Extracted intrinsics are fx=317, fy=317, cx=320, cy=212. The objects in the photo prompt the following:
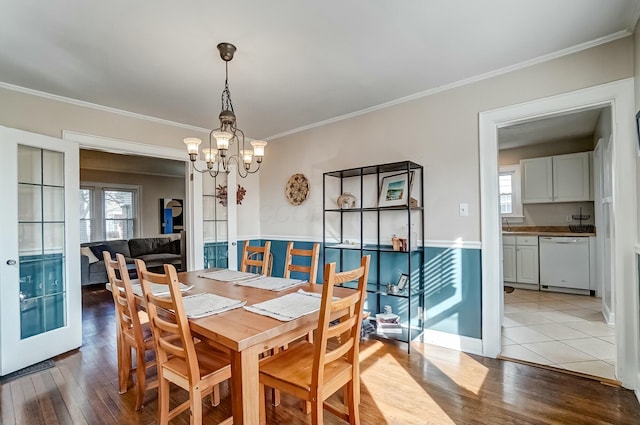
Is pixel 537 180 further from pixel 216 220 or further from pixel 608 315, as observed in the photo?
pixel 216 220

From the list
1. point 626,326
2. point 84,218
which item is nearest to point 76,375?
point 626,326

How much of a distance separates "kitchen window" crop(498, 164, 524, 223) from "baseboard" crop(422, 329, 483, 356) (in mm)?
3465

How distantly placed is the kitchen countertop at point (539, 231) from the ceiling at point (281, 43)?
11.0ft

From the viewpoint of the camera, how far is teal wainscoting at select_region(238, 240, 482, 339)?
2.79 metres

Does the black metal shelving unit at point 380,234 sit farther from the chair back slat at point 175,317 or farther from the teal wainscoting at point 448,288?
the chair back slat at point 175,317

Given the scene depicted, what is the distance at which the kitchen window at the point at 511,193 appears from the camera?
18.1 ft

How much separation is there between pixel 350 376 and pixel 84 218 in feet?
22.5

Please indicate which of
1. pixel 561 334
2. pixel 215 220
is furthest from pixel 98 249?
pixel 561 334

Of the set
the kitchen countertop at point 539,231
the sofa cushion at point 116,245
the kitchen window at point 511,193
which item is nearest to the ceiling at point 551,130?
→ the kitchen window at point 511,193

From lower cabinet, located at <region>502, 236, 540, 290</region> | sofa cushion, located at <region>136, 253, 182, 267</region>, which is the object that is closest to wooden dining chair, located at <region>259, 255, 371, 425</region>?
lower cabinet, located at <region>502, 236, 540, 290</region>

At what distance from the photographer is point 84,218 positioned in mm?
6406

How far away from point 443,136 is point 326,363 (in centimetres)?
234

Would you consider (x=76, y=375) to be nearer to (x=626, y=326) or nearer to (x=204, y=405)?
(x=204, y=405)

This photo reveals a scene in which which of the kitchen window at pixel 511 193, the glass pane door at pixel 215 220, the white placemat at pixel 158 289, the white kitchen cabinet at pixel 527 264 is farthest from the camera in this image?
the kitchen window at pixel 511 193
